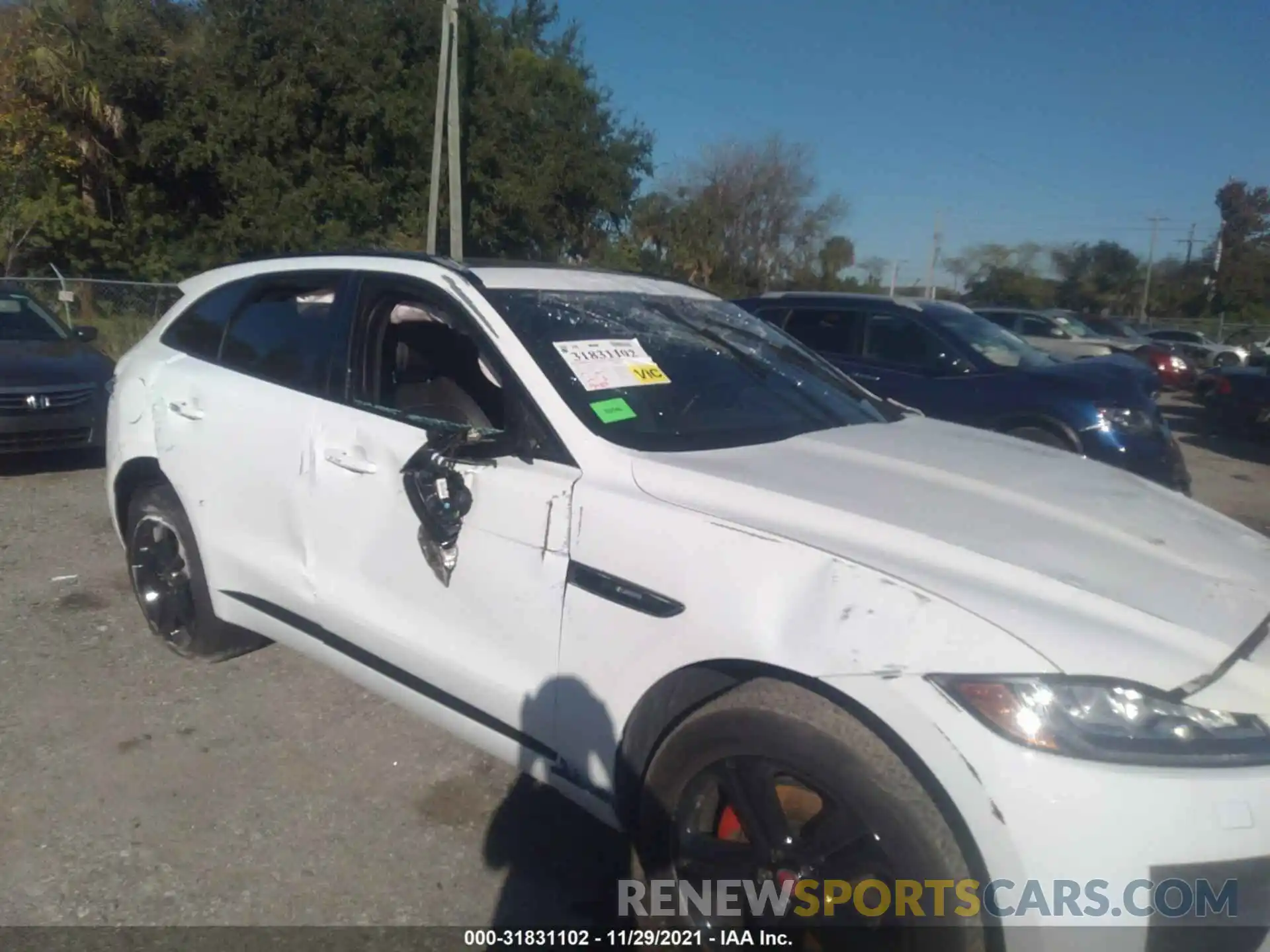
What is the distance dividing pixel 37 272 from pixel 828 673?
1064 inches

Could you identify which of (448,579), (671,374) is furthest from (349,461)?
(671,374)

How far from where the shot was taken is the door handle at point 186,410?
409cm

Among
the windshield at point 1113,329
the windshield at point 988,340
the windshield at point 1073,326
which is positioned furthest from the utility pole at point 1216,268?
the windshield at point 988,340

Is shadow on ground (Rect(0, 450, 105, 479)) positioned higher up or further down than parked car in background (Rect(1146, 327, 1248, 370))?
further down

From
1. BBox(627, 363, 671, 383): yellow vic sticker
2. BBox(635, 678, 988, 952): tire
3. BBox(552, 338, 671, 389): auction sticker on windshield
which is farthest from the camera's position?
BBox(627, 363, 671, 383): yellow vic sticker

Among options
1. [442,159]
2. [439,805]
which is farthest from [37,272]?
[439,805]

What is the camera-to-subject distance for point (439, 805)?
349 centimetres

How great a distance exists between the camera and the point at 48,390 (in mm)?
8094

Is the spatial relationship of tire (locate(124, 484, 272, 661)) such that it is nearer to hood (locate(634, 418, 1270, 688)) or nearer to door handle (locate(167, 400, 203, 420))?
door handle (locate(167, 400, 203, 420))

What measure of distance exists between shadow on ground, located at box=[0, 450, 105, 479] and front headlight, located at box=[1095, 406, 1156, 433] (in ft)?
25.3

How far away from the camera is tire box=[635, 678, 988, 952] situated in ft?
6.94

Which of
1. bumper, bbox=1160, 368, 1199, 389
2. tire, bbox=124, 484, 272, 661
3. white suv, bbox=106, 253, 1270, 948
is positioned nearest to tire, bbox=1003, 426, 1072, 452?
white suv, bbox=106, 253, 1270, 948

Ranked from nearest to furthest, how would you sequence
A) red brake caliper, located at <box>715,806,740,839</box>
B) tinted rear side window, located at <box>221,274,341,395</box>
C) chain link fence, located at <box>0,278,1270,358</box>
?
red brake caliper, located at <box>715,806,740,839</box> < tinted rear side window, located at <box>221,274,341,395</box> < chain link fence, located at <box>0,278,1270,358</box>

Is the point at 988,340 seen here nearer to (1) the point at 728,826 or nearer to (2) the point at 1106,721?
(1) the point at 728,826
